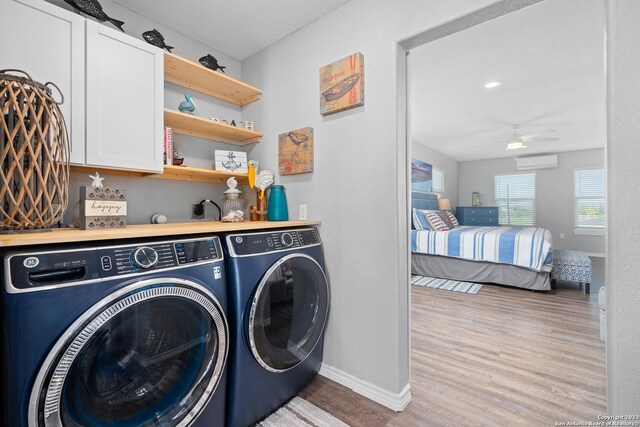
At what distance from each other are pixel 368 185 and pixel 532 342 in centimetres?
205

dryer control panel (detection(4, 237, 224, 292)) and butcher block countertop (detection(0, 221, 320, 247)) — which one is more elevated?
butcher block countertop (detection(0, 221, 320, 247))

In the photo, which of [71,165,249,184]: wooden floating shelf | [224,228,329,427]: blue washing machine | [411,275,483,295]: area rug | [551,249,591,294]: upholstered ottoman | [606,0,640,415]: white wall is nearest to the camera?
[606,0,640,415]: white wall

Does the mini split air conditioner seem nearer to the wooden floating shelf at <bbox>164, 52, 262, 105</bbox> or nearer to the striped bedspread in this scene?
the striped bedspread

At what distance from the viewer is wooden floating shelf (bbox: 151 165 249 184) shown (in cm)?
180

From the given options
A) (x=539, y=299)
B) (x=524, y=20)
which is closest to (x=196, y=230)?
(x=524, y=20)

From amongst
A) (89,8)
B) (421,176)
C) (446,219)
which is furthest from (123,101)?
(421,176)

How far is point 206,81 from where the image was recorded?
6.63 ft

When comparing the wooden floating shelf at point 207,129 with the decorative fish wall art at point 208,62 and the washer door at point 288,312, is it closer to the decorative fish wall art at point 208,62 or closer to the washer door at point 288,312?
the decorative fish wall art at point 208,62

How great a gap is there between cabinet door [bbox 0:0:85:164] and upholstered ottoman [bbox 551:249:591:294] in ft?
16.6

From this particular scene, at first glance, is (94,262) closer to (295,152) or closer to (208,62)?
(295,152)

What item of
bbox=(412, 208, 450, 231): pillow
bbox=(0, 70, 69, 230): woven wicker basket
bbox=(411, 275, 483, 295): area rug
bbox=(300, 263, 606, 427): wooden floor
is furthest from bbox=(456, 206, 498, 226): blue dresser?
bbox=(0, 70, 69, 230): woven wicker basket

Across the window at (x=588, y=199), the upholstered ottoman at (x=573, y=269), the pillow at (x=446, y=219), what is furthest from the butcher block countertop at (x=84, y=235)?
the window at (x=588, y=199)

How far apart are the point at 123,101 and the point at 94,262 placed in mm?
983

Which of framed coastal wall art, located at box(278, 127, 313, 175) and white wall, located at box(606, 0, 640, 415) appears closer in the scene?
white wall, located at box(606, 0, 640, 415)
